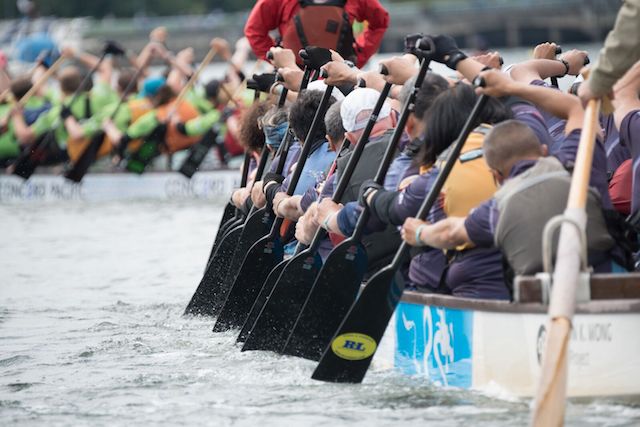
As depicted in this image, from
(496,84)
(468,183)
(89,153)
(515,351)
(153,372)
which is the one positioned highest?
(496,84)

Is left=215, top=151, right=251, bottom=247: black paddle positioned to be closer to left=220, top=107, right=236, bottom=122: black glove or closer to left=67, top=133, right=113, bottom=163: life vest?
left=220, top=107, right=236, bottom=122: black glove

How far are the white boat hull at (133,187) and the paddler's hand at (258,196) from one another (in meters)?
9.09

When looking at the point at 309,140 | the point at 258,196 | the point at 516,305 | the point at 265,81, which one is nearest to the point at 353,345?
the point at 516,305

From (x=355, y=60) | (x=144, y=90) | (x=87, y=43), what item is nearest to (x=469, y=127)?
(x=355, y=60)

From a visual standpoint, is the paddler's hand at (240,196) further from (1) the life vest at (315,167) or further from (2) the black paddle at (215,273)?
(1) the life vest at (315,167)

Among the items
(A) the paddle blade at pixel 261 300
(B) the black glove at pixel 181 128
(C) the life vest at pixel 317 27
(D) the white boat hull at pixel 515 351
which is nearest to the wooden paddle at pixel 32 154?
(B) the black glove at pixel 181 128

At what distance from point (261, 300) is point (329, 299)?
3.75 feet

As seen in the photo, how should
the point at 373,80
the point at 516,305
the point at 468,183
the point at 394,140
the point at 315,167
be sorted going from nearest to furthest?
the point at 516,305, the point at 468,183, the point at 394,140, the point at 373,80, the point at 315,167

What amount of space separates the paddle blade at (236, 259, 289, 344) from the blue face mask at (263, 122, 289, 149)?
51.7 inches

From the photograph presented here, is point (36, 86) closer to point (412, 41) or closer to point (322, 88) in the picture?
point (322, 88)

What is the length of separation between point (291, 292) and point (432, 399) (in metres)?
1.74

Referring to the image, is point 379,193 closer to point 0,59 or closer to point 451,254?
point 451,254

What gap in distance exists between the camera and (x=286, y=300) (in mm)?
7551

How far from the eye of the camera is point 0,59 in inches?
815
